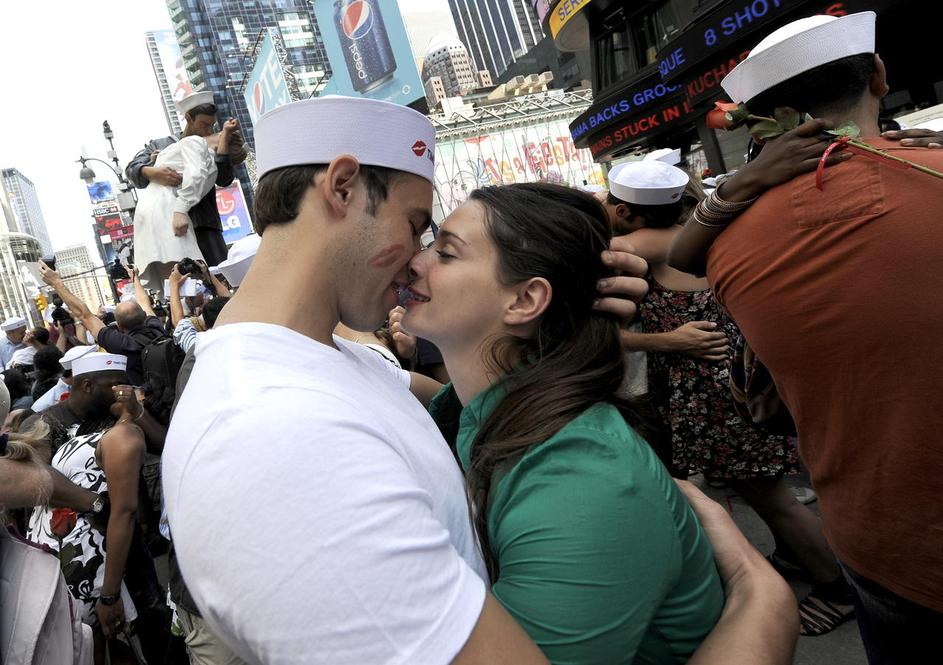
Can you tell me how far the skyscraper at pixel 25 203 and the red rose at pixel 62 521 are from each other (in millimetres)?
183814

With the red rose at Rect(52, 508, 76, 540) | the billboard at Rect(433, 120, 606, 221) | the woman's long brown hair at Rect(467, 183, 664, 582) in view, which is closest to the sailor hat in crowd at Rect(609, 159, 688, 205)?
the woman's long brown hair at Rect(467, 183, 664, 582)

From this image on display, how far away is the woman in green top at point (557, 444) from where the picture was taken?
1.08 m

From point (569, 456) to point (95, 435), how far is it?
11.9 feet

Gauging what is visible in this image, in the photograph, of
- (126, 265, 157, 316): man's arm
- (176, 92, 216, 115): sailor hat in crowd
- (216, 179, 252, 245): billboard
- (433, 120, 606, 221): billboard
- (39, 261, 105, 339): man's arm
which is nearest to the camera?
(176, 92, 216, 115): sailor hat in crowd

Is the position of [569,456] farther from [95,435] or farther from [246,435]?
[95,435]

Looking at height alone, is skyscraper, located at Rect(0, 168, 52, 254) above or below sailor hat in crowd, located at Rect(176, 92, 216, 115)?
above

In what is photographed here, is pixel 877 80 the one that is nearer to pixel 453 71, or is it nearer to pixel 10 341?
pixel 10 341

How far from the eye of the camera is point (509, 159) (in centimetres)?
5603

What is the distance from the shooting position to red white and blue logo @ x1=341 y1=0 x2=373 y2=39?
1423 inches

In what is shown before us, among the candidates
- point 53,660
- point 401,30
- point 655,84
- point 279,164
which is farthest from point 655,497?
point 401,30

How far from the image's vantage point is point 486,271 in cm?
173

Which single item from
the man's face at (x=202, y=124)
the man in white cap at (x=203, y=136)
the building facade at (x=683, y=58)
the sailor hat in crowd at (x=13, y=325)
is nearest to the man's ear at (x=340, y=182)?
the man in white cap at (x=203, y=136)

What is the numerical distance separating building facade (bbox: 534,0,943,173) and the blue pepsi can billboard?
15.3m

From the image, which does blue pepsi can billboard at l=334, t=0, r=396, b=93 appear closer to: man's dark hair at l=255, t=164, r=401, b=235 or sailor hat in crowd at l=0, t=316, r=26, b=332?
sailor hat in crowd at l=0, t=316, r=26, b=332
